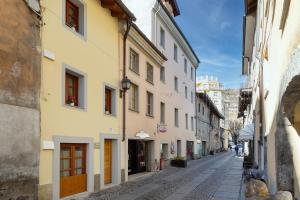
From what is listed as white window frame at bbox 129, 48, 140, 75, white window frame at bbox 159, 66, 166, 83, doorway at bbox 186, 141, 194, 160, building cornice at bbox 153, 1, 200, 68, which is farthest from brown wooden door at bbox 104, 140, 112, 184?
doorway at bbox 186, 141, 194, 160

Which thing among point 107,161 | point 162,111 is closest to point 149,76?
point 162,111

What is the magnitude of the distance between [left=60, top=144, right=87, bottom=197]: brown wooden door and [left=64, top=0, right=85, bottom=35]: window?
3995mm

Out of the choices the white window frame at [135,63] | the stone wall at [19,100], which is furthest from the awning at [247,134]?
the stone wall at [19,100]

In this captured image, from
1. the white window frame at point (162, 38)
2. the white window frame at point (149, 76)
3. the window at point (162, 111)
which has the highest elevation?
the white window frame at point (162, 38)

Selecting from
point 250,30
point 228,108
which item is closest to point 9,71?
point 250,30

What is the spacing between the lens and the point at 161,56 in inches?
853

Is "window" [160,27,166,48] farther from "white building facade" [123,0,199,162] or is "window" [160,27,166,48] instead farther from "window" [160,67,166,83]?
"window" [160,67,166,83]

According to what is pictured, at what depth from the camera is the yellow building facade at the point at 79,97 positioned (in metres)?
10.1

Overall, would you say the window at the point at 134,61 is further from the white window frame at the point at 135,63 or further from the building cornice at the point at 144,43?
the building cornice at the point at 144,43

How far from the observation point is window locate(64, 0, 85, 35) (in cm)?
1192

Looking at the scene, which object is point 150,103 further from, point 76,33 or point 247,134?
point 76,33

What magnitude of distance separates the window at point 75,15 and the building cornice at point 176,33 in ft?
34.3

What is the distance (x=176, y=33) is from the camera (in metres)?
27.5

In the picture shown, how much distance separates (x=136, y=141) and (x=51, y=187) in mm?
9595
